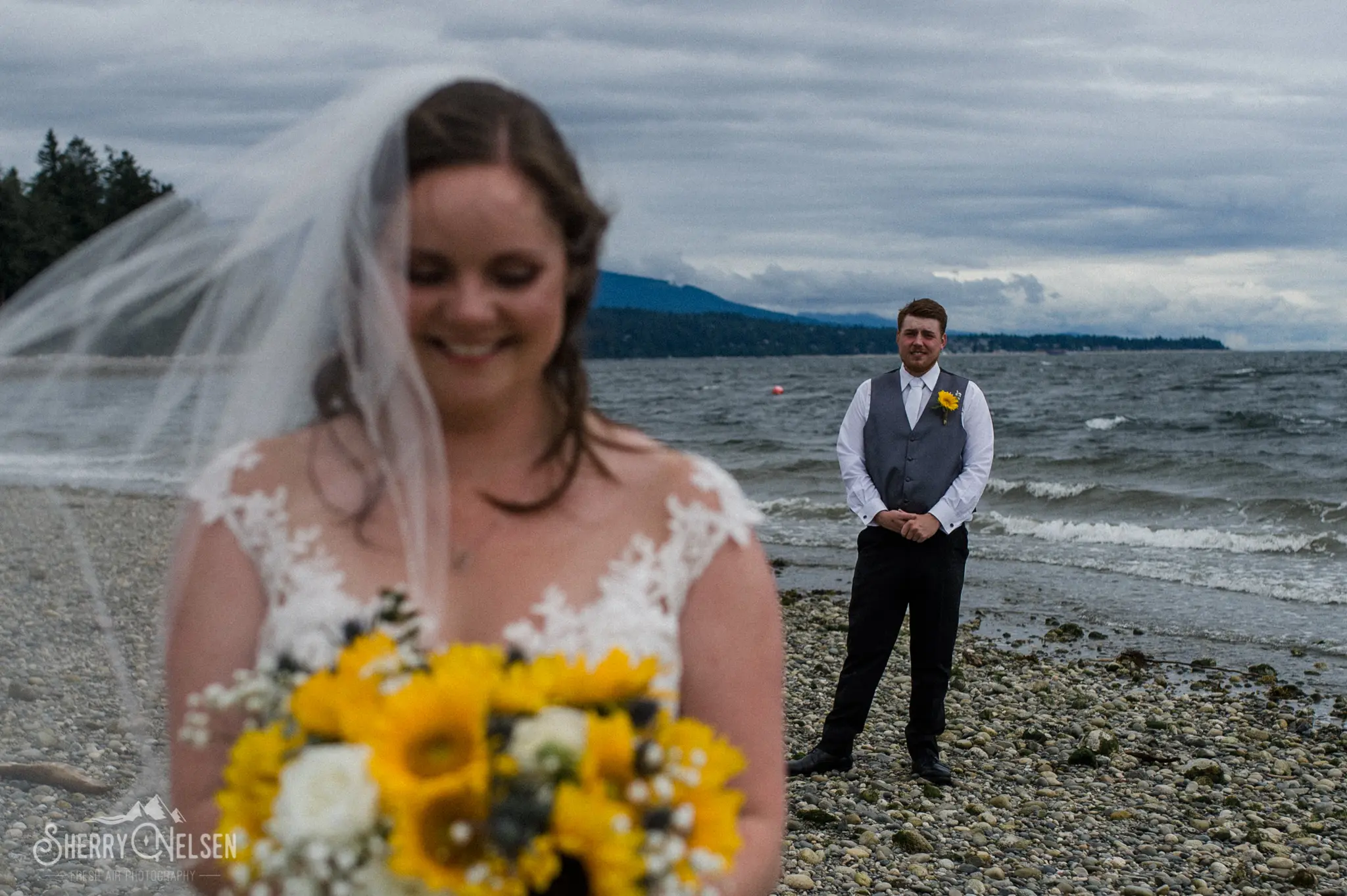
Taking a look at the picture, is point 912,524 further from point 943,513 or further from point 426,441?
point 426,441

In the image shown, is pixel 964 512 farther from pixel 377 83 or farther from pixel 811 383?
pixel 811 383

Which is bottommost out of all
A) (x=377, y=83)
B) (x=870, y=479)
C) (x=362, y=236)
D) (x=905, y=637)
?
(x=905, y=637)

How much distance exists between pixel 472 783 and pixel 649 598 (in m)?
0.56

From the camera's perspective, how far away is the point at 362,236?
198cm

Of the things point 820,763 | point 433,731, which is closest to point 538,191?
point 433,731

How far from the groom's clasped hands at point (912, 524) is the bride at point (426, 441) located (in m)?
5.06

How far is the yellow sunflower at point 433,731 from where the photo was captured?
1.55 m

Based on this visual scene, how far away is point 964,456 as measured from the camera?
736 cm

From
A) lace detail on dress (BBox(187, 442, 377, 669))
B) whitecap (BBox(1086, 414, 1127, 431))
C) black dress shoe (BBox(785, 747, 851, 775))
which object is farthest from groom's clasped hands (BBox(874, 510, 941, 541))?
whitecap (BBox(1086, 414, 1127, 431))

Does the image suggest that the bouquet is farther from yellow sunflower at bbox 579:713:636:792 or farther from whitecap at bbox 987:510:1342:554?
whitecap at bbox 987:510:1342:554

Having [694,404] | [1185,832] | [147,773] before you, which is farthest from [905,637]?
[694,404]

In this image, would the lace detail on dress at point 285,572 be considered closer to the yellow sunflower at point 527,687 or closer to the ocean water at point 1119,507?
the ocean water at point 1119,507

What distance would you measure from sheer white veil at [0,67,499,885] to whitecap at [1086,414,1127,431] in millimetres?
36515

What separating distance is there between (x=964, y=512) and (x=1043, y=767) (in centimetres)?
230
